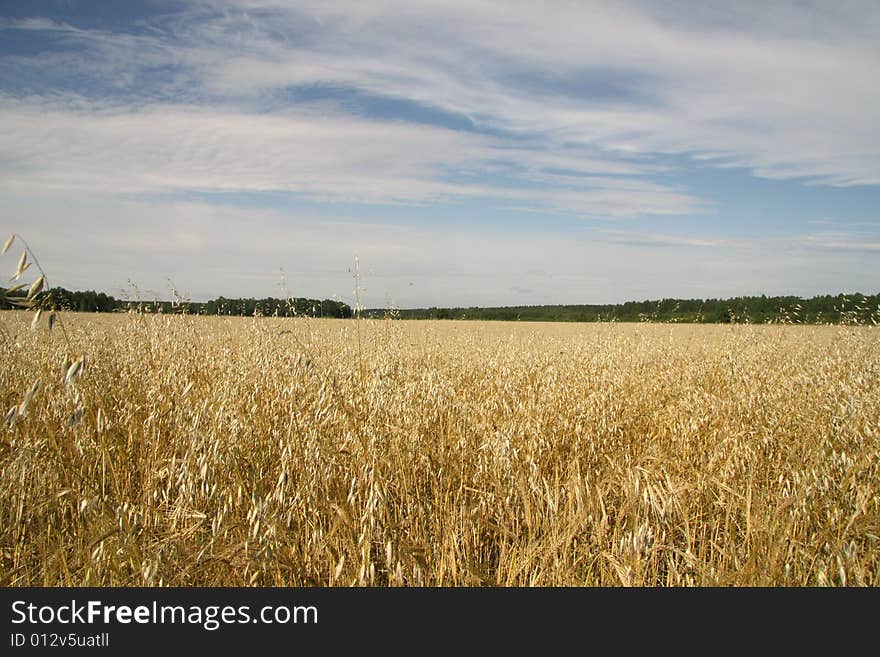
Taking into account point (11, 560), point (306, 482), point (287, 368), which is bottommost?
point (11, 560)

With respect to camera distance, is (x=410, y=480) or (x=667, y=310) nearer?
(x=410, y=480)

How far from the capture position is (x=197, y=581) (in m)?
1.98

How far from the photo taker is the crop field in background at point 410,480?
79.0 inches

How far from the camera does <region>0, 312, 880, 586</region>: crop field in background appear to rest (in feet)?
6.58

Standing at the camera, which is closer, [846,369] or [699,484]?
Result: [699,484]

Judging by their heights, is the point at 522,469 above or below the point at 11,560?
above

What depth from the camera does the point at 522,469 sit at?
10.1 feet

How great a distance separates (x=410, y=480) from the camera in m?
2.86

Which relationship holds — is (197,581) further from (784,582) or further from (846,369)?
(846,369)

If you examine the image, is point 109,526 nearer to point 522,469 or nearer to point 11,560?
point 11,560

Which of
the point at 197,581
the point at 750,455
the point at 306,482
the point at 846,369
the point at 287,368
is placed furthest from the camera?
the point at 846,369

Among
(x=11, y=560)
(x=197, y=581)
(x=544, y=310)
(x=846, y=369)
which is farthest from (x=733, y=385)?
(x=544, y=310)

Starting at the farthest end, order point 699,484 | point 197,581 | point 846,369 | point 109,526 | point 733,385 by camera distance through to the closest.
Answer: point 846,369
point 733,385
point 699,484
point 109,526
point 197,581

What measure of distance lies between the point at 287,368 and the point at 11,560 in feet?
6.97
